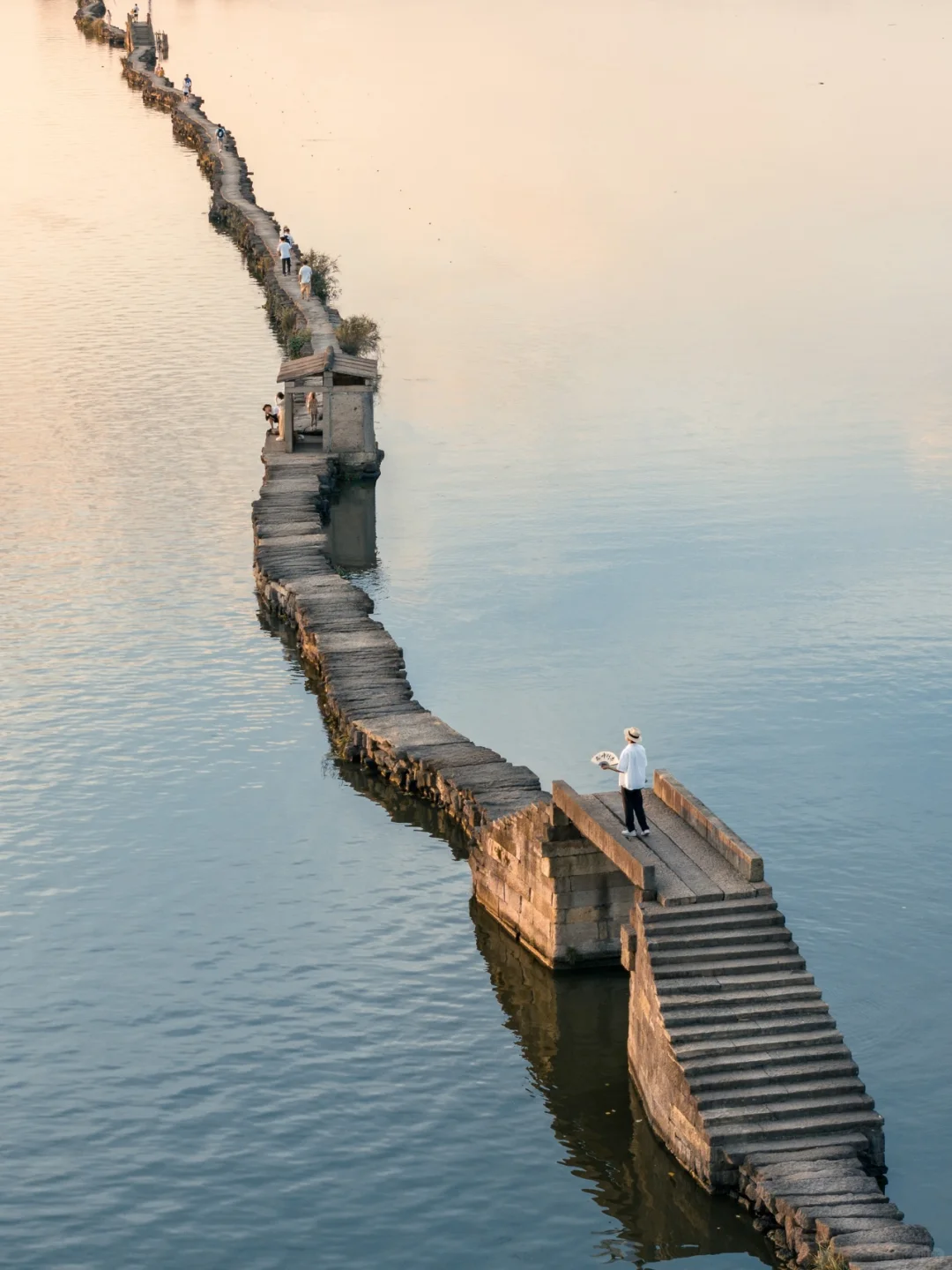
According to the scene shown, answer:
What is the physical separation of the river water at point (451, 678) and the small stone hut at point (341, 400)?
2.32 metres

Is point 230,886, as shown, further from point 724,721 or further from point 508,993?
point 724,721

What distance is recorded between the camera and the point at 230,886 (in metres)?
46.1

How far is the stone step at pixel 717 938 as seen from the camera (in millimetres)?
35875

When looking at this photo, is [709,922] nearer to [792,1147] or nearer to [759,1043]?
[759,1043]

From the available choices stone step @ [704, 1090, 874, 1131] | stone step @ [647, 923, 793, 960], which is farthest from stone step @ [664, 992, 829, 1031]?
stone step @ [704, 1090, 874, 1131]

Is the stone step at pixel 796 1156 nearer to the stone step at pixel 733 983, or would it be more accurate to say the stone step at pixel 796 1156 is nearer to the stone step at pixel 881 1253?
the stone step at pixel 881 1253

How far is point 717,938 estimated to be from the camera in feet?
118

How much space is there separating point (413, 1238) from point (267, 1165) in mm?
3240

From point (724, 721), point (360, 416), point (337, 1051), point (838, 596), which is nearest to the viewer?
point (337, 1051)

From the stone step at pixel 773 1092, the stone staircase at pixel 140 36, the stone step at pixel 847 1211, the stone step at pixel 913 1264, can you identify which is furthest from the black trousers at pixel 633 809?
the stone staircase at pixel 140 36

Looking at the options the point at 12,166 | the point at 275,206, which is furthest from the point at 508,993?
the point at 12,166

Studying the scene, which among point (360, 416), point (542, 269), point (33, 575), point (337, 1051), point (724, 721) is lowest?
point (337, 1051)

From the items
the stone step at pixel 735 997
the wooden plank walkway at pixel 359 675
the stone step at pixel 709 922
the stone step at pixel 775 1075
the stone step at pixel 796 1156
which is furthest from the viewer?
the wooden plank walkway at pixel 359 675

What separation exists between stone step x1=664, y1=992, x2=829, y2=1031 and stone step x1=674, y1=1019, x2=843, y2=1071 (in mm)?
354
